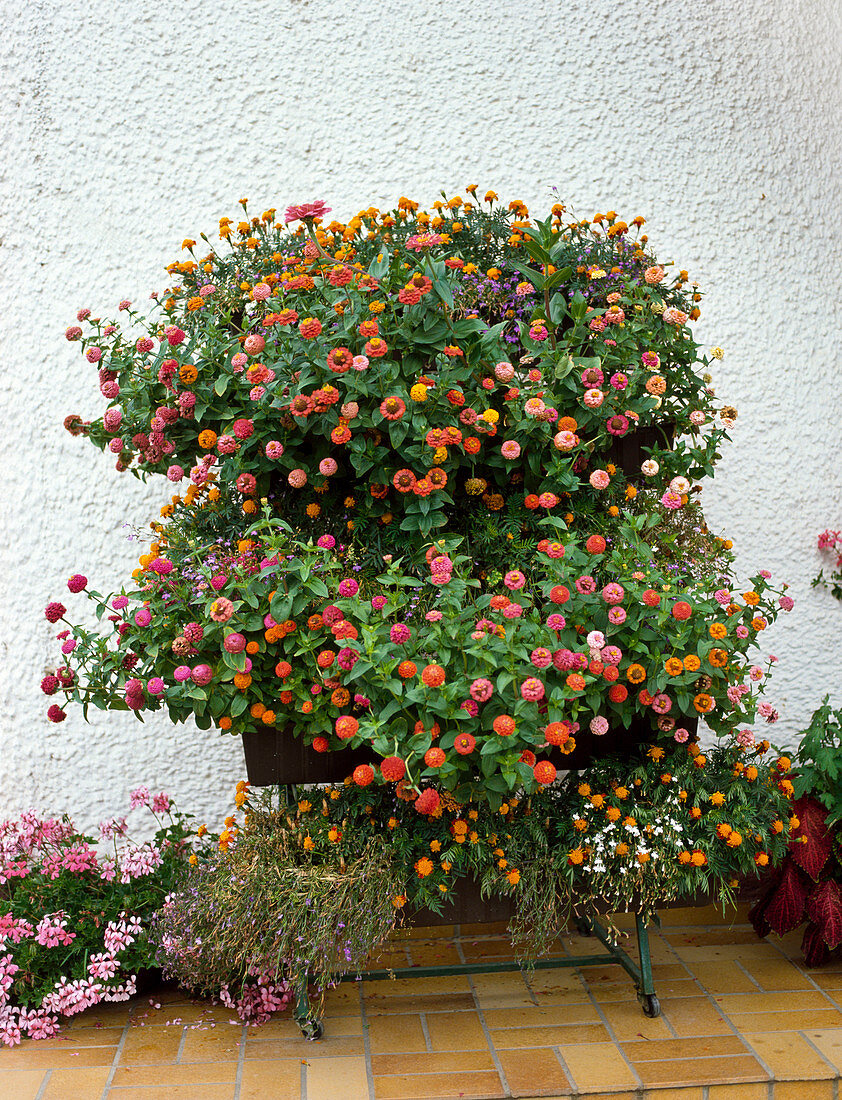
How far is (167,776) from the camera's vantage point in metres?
2.90

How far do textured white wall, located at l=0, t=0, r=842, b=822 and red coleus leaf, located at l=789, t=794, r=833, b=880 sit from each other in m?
0.58

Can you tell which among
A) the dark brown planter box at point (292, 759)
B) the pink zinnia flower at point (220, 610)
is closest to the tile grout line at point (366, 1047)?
the dark brown planter box at point (292, 759)

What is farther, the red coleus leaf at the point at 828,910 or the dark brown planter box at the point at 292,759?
the red coleus leaf at the point at 828,910

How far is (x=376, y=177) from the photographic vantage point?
2998 mm

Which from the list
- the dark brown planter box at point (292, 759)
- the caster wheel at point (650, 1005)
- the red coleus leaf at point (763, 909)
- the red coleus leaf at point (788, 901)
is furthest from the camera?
the red coleus leaf at point (763, 909)

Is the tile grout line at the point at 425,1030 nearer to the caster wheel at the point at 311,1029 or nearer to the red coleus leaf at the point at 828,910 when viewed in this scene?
the caster wheel at the point at 311,1029

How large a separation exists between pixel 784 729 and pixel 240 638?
208 centimetres

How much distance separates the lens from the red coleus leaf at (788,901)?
2.52 metres

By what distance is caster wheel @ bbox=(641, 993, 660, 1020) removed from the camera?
7.84 ft

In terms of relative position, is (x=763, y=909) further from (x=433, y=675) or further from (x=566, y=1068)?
(x=433, y=675)

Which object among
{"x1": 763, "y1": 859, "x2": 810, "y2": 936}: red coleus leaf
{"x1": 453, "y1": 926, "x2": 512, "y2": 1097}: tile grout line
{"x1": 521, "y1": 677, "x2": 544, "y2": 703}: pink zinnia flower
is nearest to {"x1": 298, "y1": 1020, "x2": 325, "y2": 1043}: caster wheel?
{"x1": 453, "y1": 926, "x2": 512, "y2": 1097}: tile grout line

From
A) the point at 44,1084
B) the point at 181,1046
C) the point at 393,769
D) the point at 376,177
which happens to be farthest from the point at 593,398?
the point at 44,1084

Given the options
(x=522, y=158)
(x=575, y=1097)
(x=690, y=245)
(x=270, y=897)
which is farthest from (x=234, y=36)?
(x=575, y=1097)

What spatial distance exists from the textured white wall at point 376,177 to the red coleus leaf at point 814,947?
71 cm
